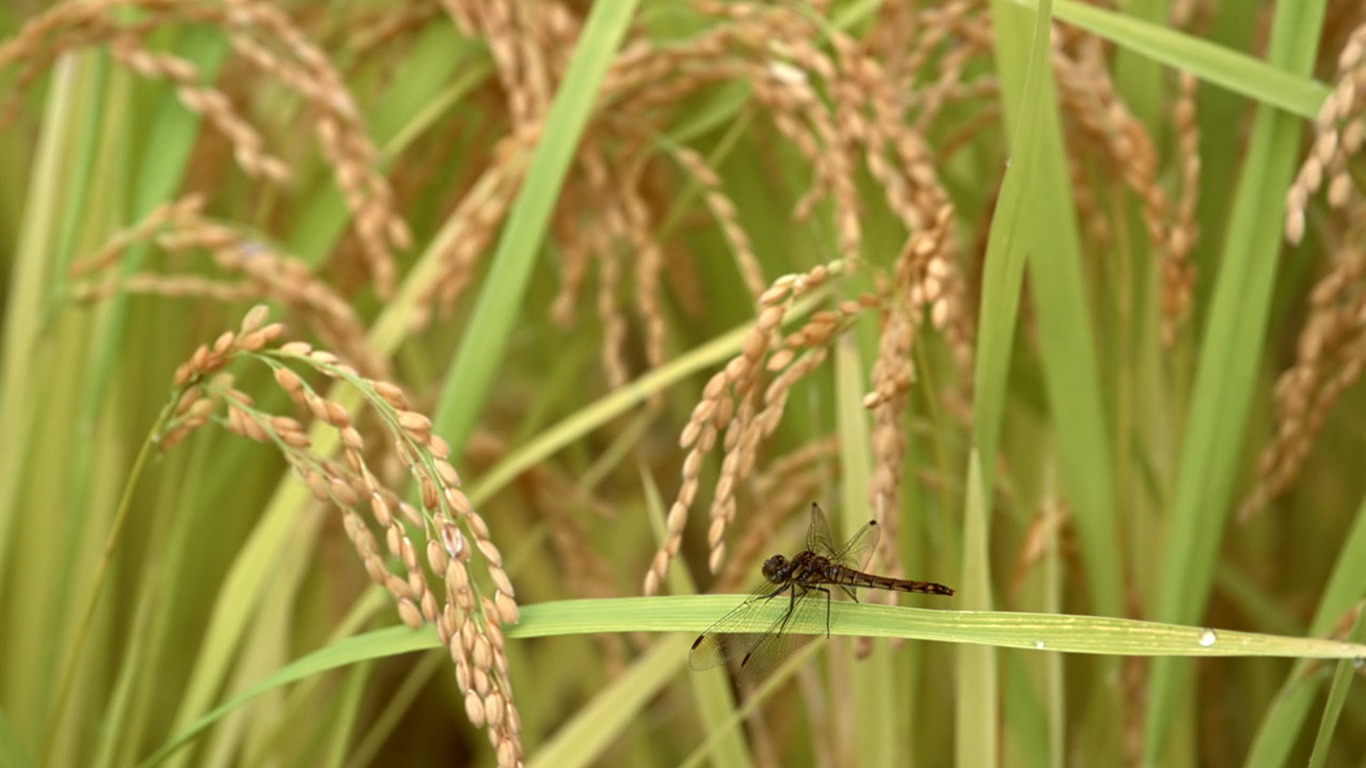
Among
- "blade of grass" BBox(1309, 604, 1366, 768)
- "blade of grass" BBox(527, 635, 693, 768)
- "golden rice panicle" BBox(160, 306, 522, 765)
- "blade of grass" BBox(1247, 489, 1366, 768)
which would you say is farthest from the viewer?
"blade of grass" BBox(527, 635, 693, 768)

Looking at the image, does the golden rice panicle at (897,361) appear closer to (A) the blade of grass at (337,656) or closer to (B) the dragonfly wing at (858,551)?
(B) the dragonfly wing at (858,551)

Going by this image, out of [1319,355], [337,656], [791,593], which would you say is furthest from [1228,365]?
[337,656]

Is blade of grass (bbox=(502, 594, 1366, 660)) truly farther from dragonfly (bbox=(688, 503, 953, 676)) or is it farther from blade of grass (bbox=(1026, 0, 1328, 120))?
blade of grass (bbox=(1026, 0, 1328, 120))

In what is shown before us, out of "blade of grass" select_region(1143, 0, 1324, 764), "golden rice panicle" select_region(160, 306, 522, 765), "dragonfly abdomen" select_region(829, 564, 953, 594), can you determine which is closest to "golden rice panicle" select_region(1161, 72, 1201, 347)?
"blade of grass" select_region(1143, 0, 1324, 764)

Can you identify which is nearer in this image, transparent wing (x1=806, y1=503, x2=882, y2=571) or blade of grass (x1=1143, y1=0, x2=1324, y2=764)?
transparent wing (x1=806, y1=503, x2=882, y2=571)

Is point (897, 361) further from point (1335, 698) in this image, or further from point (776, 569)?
point (1335, 698)

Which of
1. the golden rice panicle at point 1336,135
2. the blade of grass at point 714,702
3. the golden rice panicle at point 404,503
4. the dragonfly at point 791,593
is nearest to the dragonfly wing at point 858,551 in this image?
the dragonfly at point 791,593
